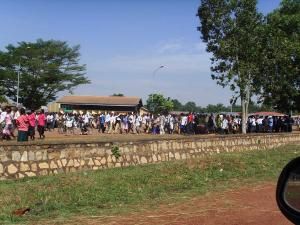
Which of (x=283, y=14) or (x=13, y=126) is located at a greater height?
(x=283, y=14)

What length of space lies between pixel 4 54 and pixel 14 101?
18.2 ft

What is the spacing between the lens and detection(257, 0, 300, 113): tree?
35.1 meters

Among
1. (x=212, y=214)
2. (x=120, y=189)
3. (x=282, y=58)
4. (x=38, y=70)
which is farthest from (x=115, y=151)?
(x=38, y=70)

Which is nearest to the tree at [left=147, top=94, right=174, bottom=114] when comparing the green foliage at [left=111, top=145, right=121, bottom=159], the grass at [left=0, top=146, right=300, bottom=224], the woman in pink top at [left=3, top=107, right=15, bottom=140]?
the woman in pink top at [left=3, top=107, right=15, bottom=140]

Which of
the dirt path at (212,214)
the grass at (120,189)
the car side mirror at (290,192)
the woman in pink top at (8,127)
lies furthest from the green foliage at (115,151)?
the car side mirror at (290,192)

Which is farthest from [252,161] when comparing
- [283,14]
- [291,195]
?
[283,14]

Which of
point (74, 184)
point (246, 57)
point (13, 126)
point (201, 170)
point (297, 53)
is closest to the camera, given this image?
point (74, 184)

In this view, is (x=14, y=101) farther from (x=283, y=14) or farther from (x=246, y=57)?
(x=246, y=57)

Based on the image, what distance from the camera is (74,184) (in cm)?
1017

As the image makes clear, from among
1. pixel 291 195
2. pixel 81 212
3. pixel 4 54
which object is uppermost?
pixel 4 54

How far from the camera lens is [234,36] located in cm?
3334

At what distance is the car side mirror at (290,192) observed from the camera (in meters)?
3.06

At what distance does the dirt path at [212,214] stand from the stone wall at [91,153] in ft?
17.5

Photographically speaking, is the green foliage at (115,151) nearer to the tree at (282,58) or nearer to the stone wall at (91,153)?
the stone wall at (91,153)
